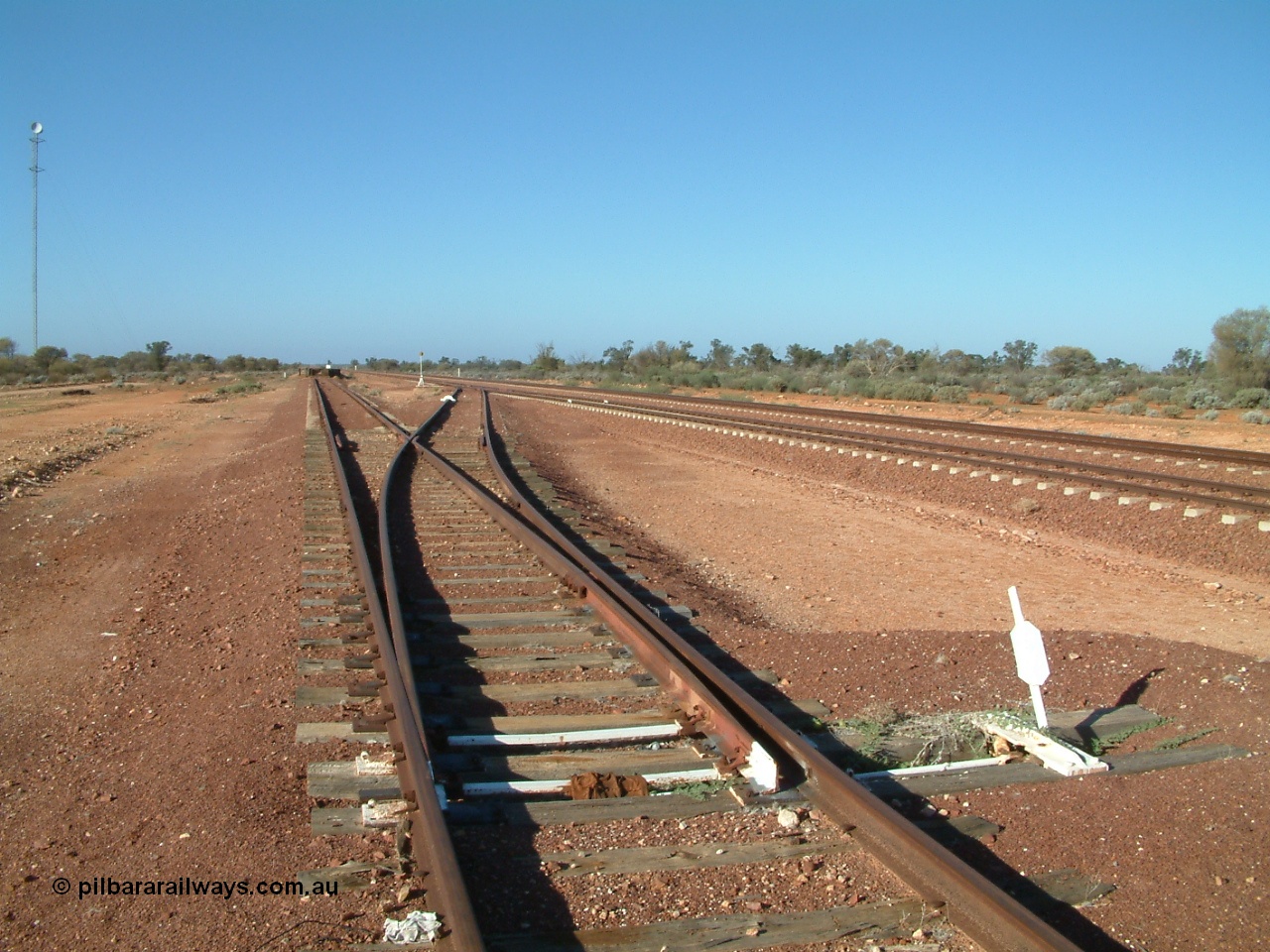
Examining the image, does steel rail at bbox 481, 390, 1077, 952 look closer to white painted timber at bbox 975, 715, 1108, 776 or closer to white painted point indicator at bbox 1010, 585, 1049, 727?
white painted timber at bbox 975, 715, 1108, 776

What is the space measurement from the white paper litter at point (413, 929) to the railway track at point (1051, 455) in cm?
1141

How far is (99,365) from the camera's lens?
124125 millimetres

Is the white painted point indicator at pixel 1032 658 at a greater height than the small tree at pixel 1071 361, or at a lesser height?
lesser

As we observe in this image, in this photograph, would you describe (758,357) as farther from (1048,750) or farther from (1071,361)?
(1048,750)

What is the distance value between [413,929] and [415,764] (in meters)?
1.13

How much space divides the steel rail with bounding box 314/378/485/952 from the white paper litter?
4 centimetres

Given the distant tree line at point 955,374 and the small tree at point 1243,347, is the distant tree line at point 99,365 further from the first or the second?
the small tree at point 1243,347

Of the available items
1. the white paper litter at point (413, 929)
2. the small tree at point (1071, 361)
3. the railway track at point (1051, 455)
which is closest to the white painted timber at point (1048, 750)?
the white paper litter at point (413, 929)

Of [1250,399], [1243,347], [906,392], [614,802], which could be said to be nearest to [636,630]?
[614,802]

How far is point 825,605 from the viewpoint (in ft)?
29.3

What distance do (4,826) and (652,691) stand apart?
10.5 feet

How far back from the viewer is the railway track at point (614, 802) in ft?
12.2

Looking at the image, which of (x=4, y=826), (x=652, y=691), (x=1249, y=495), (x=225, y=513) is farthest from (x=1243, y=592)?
(x=225, y=513)

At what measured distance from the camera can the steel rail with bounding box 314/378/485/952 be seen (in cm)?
349
